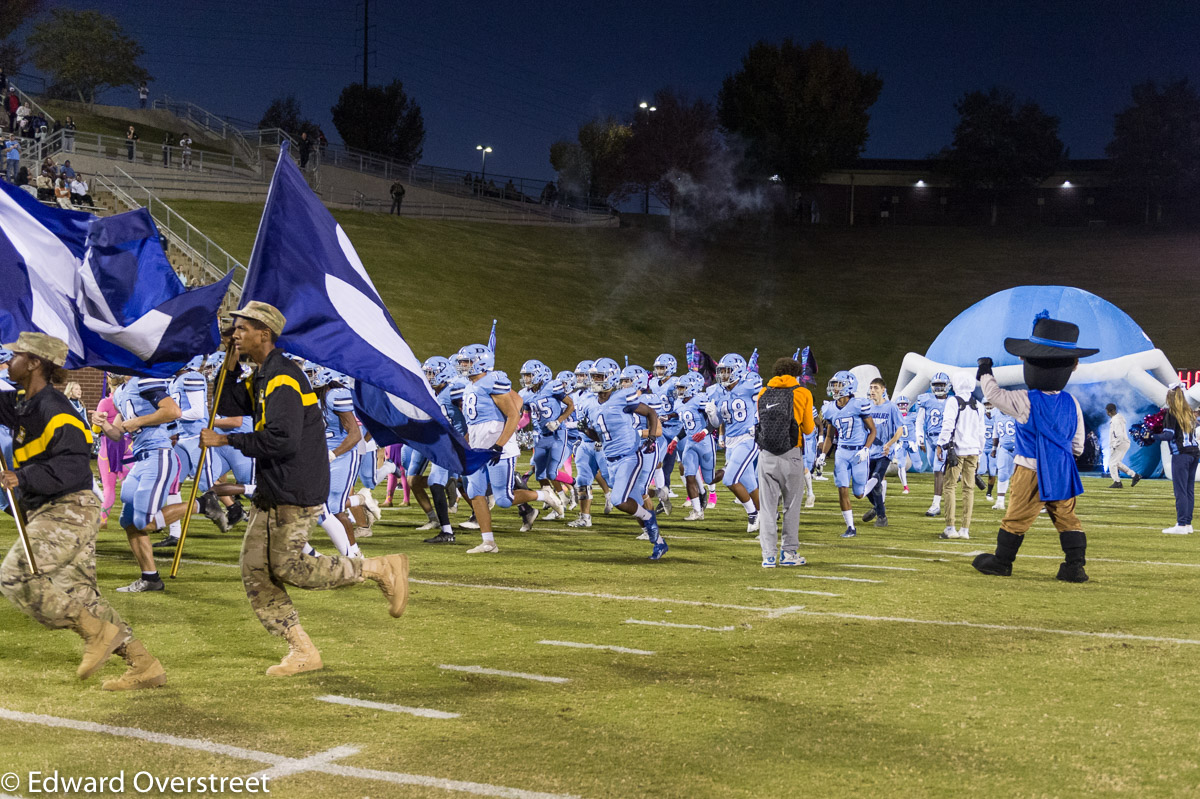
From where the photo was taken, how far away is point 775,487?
1086cm

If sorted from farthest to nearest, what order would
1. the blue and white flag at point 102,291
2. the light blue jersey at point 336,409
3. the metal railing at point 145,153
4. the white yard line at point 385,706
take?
the metal railing at point 145,153
the light blue jersey at point 336,409
the blue and white flag at point 102,291
the white yard line at point 385,706

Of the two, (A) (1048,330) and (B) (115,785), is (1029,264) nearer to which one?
(A) (1048,330)

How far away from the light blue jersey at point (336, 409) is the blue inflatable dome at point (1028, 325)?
19.2 meters

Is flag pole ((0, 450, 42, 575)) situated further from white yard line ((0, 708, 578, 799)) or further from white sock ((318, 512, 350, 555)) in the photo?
white sock ((318, 512, 350, 555))

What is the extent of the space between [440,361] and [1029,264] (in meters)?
42.8

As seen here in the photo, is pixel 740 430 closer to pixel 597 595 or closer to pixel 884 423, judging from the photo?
pixel 884 423

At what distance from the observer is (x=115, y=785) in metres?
4.56

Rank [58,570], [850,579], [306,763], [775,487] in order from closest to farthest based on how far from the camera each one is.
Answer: [306,763] < [58,570] < [850,579] < [775,487]

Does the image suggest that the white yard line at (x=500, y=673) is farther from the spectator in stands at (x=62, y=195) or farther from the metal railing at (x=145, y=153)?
the metal railing at (x=145, y=153)

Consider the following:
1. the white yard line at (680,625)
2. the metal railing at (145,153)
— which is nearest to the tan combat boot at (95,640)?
the white yard line at (680,625)

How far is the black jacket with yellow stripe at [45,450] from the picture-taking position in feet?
19.3

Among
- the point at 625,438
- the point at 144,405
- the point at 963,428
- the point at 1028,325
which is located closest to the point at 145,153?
the point at 1028,325

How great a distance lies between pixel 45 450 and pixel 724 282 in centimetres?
4509

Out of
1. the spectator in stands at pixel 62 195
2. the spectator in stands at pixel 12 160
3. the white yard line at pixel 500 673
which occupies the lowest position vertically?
the white yard line at pixel 500 673
